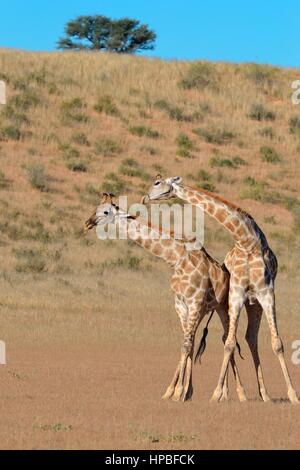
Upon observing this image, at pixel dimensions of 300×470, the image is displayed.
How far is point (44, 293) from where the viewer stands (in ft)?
67.9

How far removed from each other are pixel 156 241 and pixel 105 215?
68 centimetres

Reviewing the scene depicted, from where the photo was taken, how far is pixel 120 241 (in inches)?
1088

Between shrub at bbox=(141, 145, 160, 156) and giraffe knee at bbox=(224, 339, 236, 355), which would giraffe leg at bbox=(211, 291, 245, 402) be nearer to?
giraffe knee at bbox=(224, 339, 236, 355)

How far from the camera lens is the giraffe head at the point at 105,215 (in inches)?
438

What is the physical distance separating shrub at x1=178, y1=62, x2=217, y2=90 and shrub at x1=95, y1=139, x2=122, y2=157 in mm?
8760

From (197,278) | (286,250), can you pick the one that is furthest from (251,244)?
(286,250)

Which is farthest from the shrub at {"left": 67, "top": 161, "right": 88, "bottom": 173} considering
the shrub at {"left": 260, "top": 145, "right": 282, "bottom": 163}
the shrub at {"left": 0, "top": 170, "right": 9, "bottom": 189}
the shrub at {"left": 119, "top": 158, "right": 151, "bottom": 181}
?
the shrub at {"left": 260, "top": 145, "right": 282, "bottom": 163}

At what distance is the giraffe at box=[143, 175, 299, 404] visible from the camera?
1108 centimetres

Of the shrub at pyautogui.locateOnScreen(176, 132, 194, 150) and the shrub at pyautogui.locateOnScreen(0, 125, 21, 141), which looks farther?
the shrub at pyautogui.locateOnScreen(176, 132, 194, 150)

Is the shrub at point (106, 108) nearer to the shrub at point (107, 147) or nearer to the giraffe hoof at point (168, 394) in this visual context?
the shrub at point (107, 147)

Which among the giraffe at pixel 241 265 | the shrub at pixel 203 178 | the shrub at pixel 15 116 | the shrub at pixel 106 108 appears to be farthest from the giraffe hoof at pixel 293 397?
the shrub at pixel 106 108

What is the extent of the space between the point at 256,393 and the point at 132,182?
904 inches

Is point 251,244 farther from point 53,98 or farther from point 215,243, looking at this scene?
point 53,98

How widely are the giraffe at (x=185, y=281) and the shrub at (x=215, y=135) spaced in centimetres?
2976
